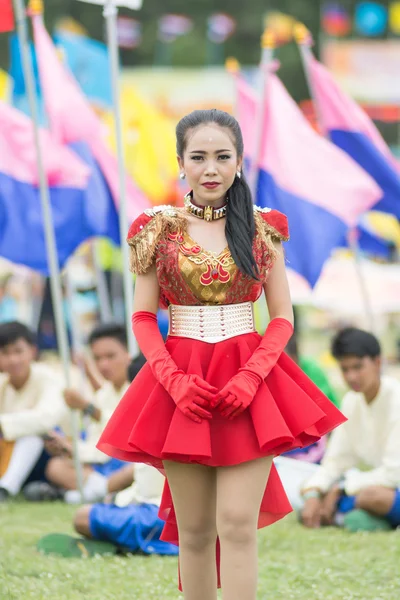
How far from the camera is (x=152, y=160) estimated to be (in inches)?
480

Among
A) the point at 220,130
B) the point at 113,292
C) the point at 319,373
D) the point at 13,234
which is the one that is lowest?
the point at 113,292

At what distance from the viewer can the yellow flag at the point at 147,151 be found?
12141mm

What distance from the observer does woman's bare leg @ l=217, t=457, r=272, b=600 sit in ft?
10.2

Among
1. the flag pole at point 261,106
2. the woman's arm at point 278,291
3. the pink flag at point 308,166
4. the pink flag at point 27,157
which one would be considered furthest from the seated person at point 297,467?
the woman's arm at point 278,291

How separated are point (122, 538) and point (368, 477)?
1.42m

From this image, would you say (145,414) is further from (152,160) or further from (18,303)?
(18,303)

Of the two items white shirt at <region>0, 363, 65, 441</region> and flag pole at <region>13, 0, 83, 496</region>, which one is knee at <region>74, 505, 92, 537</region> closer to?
flag pole at <region>13, 0, 83, 496</region>

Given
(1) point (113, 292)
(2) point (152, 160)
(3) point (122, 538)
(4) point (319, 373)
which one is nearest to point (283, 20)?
(1) point (113, 292)

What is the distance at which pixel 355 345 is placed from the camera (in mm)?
5816

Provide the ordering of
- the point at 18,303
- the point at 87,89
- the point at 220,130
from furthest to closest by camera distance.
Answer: the point at 18,303, the point at 87,89, the point at 220,130

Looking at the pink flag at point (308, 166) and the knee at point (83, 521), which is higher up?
the pink flag at point (308, 166)

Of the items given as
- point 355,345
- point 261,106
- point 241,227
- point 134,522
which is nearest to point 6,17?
point 261,106

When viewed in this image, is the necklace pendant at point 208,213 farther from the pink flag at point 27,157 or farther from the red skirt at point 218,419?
the pink flag at point 27,157

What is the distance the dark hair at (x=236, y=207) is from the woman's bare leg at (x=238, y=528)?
22.9 inches
